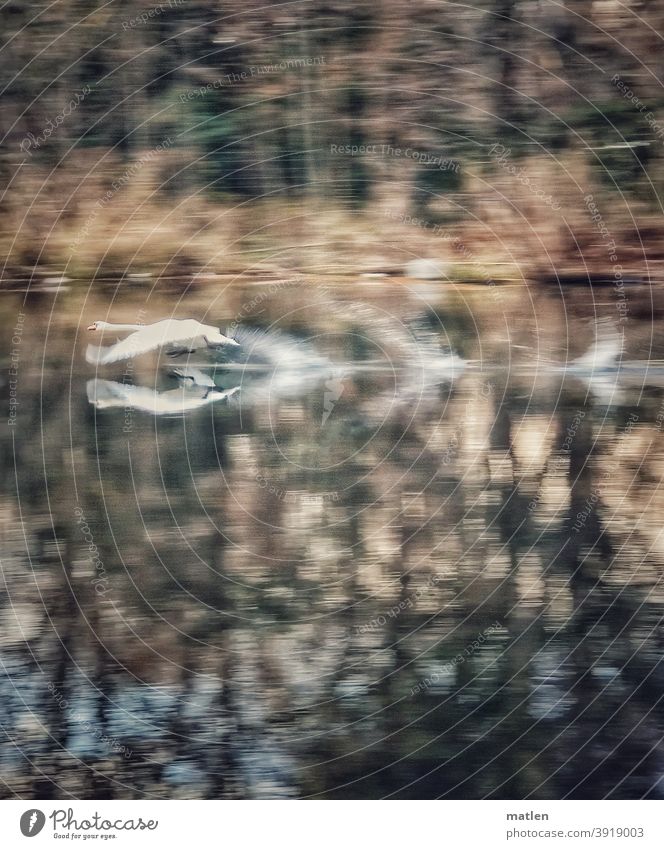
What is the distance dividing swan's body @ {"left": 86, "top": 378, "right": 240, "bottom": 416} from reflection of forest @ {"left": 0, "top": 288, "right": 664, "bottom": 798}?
0.7 inches

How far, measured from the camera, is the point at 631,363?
971 millimetres

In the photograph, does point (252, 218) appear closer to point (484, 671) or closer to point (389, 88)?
point (389, 88)

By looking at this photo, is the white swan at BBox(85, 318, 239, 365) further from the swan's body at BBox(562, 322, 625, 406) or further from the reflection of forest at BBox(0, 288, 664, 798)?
the swan's body at BBox(562, 322, 625, 406)

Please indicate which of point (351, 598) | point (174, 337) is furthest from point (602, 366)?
point (174, 337)

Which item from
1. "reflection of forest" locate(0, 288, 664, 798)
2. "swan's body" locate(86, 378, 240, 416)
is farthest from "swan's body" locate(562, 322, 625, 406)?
"swan's body" locate(86, 378, 240, 416)

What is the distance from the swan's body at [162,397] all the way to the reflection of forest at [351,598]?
0.06 ft

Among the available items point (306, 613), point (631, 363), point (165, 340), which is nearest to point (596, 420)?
point (631, 363)

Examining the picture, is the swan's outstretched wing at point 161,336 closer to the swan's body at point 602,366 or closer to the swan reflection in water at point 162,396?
the swan reflection in water at point 162,396

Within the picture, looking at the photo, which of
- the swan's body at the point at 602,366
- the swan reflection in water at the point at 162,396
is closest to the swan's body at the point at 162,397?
the swan reflection in water at the point at 162,396

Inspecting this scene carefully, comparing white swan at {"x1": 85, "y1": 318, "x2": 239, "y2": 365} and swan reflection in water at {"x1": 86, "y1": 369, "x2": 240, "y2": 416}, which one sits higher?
white swan at {"x1": 85, "y1": 318, "x2": 239, "y2": 365}

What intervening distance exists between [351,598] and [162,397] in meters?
0.38

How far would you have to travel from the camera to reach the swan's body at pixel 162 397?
3.21 ft

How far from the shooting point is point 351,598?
969mm

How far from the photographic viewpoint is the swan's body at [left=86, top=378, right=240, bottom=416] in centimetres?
98
